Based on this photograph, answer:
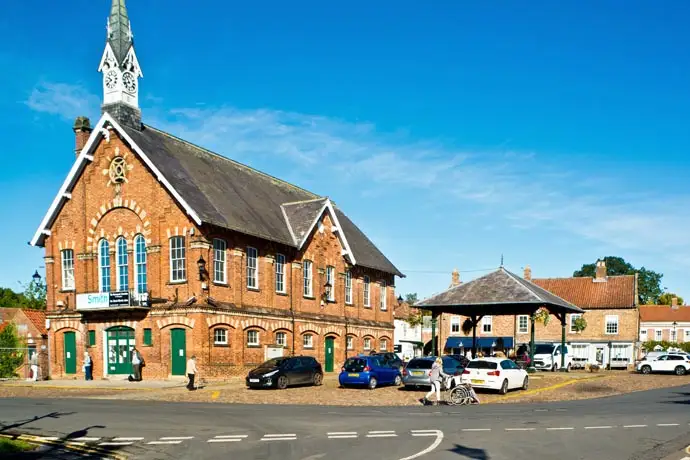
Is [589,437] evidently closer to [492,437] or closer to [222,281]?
[492,437]

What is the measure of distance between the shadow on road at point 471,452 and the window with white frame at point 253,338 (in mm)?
23822

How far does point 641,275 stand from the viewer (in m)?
122

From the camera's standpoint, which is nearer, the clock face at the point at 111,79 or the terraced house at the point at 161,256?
the terraced house at the point at 161,256

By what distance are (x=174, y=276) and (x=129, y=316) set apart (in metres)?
3.35

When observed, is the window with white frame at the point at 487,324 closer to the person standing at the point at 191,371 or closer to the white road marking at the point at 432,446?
the person standing at the point at 191,371

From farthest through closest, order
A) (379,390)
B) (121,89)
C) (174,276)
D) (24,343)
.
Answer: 1. (24,343)
2. (121,89)
3. (174,276)
4. (379,390)

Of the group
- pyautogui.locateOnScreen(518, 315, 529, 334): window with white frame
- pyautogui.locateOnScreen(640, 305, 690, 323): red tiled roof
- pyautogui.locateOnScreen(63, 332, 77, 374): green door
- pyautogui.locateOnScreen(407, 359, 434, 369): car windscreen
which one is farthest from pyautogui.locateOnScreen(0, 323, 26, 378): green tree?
pyautogui.locateOnScreen(640, 305, 690, 323): red tiled roof

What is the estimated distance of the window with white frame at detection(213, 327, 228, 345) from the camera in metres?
34.7

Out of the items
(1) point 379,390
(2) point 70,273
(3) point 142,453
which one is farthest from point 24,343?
(3) point 142,453

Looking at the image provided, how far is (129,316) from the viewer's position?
35.8 metres

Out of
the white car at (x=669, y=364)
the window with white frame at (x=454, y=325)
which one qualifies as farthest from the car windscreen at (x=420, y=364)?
the window with white frame at (x=454, y=325)

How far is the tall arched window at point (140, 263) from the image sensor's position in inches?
1417

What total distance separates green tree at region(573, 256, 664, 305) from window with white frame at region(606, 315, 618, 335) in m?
51.1

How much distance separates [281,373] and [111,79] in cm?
1906
